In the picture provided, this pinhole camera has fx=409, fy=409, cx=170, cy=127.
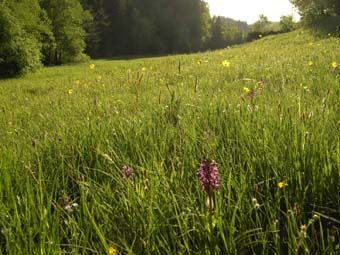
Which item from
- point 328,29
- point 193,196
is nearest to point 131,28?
point 328,29

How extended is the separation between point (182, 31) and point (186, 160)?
72321 mm

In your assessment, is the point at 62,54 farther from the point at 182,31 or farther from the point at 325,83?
the point at 325,83

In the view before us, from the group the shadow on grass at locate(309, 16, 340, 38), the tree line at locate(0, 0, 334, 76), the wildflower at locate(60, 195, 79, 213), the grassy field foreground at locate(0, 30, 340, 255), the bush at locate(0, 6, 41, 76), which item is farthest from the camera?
the tree line at locate(0, 0, 334, 76)

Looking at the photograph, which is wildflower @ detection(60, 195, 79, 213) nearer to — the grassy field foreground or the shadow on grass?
the grassy field foreground

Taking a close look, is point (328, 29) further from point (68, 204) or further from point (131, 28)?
point (131, 28)

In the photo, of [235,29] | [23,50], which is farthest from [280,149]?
[235,29]

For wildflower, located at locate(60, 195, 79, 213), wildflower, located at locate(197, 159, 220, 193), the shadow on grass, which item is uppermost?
the shadow on grass

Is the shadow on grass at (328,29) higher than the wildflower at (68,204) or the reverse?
higher

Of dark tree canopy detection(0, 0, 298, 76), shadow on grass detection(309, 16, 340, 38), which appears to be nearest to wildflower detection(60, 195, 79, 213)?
shadow on grass detection(309, 16, 340, 38)

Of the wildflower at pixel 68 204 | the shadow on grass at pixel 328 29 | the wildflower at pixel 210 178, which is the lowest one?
the wildflower at pixel 68 204

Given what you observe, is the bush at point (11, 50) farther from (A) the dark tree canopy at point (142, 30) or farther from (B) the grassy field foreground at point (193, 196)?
(B) the grassy field foreground at point (193, 196)

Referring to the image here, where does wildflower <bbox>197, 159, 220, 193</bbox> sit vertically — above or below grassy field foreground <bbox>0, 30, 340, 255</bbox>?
above

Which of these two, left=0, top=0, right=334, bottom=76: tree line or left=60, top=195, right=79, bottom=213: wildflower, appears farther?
left=0, top=0, right=334, bottom=76: tree line

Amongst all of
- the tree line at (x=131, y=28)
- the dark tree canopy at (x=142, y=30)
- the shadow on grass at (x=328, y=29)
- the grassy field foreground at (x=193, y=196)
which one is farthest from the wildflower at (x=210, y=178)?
the dark tree canopy at (x=142, y=30)
